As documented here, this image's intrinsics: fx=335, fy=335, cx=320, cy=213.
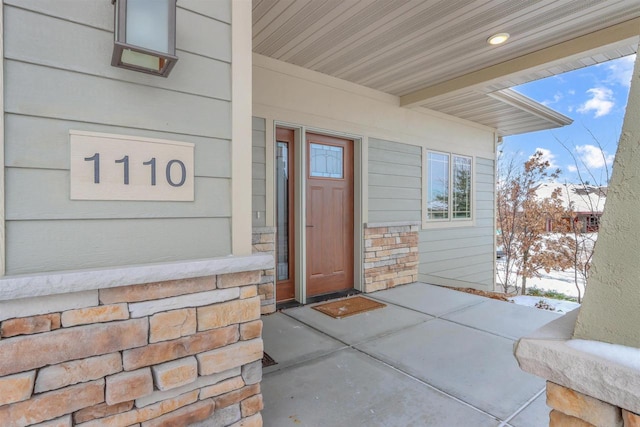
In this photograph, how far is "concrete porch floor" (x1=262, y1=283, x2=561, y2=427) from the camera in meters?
1.93

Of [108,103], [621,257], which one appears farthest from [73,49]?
[621,257]

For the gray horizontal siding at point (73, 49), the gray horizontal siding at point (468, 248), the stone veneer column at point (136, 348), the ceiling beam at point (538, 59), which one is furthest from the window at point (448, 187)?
the gray horizontal siding at point (73, 49)

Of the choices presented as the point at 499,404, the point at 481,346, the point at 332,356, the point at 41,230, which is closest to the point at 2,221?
the point at 41,230

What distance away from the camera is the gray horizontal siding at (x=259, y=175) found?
11.7 ft

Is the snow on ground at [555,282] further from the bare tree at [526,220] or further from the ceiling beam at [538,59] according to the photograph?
the ceiling beam at [538,59]

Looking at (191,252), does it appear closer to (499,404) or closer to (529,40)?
(499,404)

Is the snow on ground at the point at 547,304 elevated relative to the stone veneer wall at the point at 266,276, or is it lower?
lower

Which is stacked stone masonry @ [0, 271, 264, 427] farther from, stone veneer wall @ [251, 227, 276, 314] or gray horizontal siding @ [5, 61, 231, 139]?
stone veneer wall @ [251, 227, 276, 314]

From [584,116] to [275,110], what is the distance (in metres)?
5.58

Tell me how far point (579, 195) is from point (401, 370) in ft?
21.9

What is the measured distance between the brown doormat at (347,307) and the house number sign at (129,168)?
2510 millimetres

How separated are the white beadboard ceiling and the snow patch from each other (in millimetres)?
2793

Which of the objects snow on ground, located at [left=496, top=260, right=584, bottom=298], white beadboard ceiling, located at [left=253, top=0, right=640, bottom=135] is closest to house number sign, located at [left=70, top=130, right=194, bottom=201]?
white beadboard ceiling, located at [left=253, top=0, right=640, bottom=135]

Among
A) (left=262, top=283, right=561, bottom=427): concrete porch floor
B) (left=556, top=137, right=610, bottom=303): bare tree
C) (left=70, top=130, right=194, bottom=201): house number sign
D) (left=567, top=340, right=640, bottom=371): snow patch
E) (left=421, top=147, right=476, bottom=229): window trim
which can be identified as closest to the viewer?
(left=567, top=340, right=640, bottom=371): snow patch
